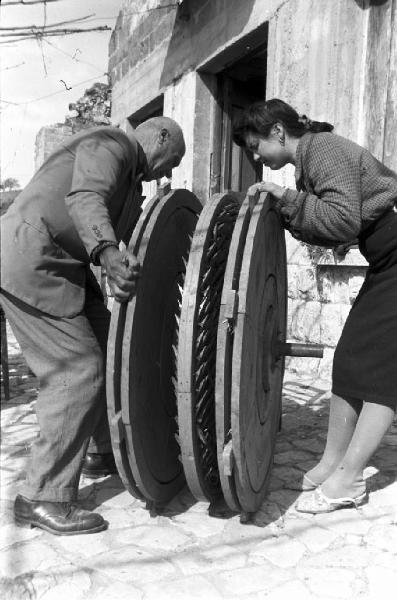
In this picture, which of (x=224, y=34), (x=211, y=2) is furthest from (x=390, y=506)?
(x=211, y=2)

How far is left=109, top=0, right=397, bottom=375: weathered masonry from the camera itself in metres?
4.80

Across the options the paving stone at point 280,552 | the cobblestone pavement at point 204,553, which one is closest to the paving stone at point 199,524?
the cobblestone pavement at point 204,553

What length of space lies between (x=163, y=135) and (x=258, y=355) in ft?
3.57

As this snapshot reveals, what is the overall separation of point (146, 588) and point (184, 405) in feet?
2.10

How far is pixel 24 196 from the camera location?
2.46m

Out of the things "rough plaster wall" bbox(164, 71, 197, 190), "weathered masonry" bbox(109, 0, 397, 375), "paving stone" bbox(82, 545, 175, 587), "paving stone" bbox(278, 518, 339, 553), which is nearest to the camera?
"paving stone" bbox(82, 545, 175, 587)

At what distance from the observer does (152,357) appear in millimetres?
2496

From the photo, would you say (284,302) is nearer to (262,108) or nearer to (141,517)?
(262,108)

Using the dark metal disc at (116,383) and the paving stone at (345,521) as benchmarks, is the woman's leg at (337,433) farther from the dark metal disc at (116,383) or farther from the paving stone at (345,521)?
the dark metal disc at (116,383)

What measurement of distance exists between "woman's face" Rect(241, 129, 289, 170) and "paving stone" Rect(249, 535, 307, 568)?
1664 millimetres

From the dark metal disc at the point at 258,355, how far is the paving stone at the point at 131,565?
15.7 inches

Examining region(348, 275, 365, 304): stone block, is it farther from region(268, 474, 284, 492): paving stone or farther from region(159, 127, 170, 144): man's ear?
region(159, 127, 170, 144): man's ear

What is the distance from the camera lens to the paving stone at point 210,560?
2.13 m

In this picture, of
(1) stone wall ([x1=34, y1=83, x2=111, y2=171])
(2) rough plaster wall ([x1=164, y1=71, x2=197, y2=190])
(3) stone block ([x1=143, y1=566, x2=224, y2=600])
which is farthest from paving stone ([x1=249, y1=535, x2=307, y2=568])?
(1) stone wall ([x1=34, y1=83, x2=111, y2=171])
